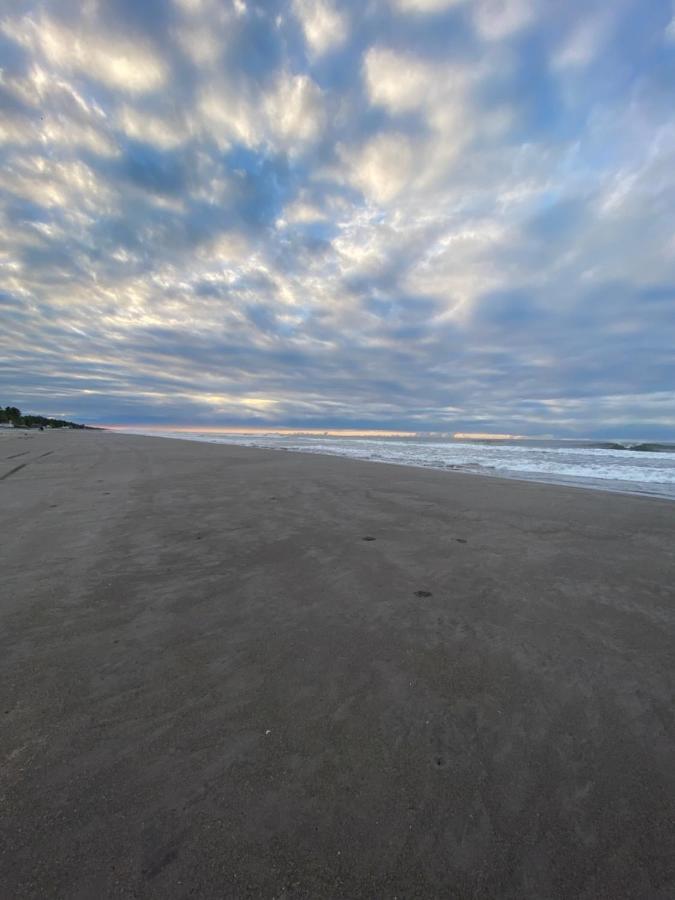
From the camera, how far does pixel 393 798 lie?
179 centimetres

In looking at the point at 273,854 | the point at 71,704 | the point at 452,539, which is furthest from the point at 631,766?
the point at 452,539

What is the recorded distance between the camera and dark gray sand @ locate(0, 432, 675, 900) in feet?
5.03

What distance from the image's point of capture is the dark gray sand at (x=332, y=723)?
5.03 ft

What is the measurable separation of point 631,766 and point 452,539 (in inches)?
151

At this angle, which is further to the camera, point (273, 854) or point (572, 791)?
point (572, 791)

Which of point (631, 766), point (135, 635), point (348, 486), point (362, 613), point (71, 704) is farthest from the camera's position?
point (348, 486)

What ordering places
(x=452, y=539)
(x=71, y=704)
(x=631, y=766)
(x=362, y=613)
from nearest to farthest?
(x=631, y=766) < (x=71, y=704) < (x=362, y=613) < (x=452, y=539)

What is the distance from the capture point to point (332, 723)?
7.31ft

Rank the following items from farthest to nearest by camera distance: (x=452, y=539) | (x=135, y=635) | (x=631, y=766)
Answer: (x=452, y=539), (x=135, y=635), (x=631, y=766)

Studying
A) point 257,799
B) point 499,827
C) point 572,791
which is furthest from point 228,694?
point 572,791

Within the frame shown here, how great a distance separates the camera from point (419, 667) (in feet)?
9.03

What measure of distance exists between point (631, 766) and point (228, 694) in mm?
2299

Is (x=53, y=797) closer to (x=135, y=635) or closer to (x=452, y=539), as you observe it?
(x=135, y=635)

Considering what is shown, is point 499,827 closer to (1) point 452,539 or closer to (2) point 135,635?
(2) point 135,635
